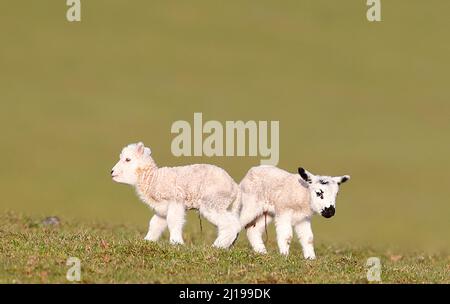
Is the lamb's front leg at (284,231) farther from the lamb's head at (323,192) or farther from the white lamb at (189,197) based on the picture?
the white lamb at (189,197)

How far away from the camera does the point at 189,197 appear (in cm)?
2381

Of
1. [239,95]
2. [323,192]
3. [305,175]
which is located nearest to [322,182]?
[323,192]

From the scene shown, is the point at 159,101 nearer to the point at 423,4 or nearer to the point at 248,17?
the point at 248,17

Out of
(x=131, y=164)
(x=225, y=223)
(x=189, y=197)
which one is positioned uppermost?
(x=131, y=164)

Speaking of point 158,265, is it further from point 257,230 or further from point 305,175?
point 257,230

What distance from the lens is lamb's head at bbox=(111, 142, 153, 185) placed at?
81.6 ft

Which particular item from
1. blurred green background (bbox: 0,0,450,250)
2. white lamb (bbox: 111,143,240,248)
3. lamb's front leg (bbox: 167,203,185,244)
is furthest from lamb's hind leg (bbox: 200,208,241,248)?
blurred green background (bbox: 0,0,450,250)

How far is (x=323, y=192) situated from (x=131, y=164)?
4883mm

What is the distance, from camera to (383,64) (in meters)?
83.9

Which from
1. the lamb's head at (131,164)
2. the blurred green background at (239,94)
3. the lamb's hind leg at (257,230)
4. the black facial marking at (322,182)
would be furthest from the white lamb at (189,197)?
the blurred green background at (239,94)

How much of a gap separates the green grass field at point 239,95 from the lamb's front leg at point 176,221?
22268mm

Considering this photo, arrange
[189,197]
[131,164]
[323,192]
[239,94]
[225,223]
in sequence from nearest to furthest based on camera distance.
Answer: [323,192], [225,223], [189,197], [131,164], [239,94]

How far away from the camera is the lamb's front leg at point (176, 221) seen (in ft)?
77.4

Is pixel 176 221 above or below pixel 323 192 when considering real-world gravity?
below
